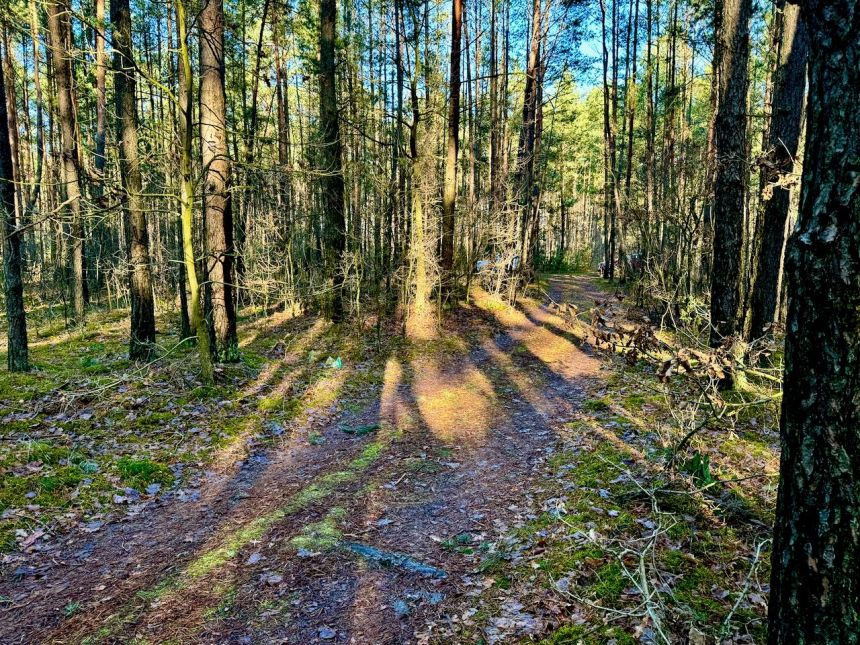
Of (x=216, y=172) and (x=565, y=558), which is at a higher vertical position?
(x=216, y=172)

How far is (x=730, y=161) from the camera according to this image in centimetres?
631

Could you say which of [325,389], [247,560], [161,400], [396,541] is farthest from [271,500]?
[325,389]

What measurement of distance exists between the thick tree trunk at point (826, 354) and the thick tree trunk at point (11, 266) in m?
9.33

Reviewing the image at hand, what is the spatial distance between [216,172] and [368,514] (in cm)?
649

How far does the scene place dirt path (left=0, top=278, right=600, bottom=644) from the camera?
3.42 meters

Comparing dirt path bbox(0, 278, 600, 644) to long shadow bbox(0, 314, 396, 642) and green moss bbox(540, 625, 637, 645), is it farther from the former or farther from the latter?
green moss bbox(540, 625, 637, 645)

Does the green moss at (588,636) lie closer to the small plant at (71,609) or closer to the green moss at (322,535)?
the green moss at (322,535)

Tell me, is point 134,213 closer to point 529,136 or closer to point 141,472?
point 141,472

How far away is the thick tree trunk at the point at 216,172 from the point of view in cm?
826

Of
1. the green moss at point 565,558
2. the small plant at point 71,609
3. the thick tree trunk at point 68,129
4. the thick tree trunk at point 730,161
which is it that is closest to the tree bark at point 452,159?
the thick tree trunk at point 730,161

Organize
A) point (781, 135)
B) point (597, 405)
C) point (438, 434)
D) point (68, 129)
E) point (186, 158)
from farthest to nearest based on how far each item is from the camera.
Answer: point (68, 129)
point (597, 405)
point (781, 135)
point (438, 434)
point (186, 158)

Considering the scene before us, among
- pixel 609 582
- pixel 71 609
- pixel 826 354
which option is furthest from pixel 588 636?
pixel 71 609

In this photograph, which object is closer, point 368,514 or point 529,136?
point 368,514

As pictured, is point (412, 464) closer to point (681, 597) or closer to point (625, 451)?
point (625, 451)
